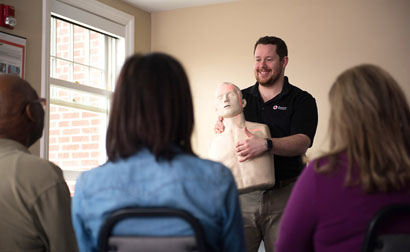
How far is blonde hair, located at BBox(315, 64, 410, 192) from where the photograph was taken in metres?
1.24

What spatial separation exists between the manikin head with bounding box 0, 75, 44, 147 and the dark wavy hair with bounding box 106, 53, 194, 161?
0.53 meters

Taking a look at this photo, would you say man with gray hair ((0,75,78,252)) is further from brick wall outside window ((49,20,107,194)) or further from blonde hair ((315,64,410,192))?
brick wall outside window ((49,20,107,194))

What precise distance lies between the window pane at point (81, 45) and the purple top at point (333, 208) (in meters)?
3.91

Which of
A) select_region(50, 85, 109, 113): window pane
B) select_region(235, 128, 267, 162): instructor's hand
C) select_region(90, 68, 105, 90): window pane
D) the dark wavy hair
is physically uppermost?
select_region(90, 68, 105, 90): window pane

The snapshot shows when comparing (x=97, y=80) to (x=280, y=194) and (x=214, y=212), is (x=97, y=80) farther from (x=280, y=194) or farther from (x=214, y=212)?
(x=214, y=212)

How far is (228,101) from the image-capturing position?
2650mm

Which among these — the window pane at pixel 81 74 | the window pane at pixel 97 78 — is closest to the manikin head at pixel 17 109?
the window pane at pixel 81 74

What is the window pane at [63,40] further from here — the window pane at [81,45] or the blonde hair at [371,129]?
the blonde hair at [371,129]

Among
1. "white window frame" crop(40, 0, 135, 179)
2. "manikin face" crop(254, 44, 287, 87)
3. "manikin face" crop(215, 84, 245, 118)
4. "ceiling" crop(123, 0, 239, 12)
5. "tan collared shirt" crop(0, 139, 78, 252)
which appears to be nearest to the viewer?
"tan collared shirt" crop(0, 139, 78, 252)

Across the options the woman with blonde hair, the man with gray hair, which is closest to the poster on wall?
the man with gray hair

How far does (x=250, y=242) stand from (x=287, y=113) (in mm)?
698

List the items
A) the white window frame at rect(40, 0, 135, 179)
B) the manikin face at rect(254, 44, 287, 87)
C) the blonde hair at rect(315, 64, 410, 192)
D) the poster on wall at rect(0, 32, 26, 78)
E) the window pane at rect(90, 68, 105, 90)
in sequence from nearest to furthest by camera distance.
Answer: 1. the blonde hair at rect(315, 64, 410, 192)
2. the manikin face at rect(254, 44, 287, 87)
3. the poster on wall at rect(0, 32, 26, 78)
4. the white window frame at rect(40, 0, 135, 179)
5. the window pane at rect(90, 68, 105, 90)

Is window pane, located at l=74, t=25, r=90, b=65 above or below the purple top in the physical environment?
above

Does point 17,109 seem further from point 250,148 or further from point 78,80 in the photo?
point 78,80
